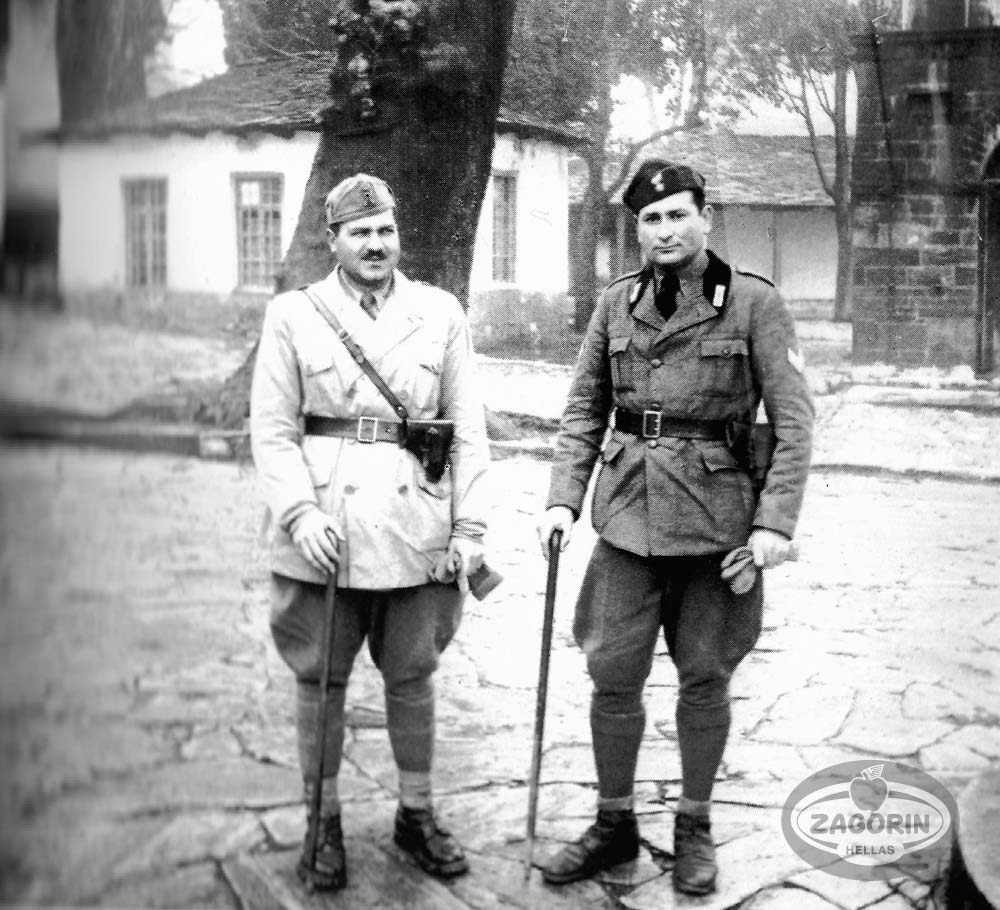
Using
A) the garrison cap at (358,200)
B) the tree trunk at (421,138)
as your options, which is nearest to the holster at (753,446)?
the garrison cap at (358,200)

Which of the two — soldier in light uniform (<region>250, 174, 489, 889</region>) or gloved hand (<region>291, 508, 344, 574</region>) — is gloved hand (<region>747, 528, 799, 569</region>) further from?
gloved hand (<region>291, 508, 344, 574</region>)

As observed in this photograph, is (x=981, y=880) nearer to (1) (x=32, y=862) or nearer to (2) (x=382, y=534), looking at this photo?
(2) (x=382, y=534)

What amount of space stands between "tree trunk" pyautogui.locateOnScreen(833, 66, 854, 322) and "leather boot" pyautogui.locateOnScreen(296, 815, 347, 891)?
7.21 feet

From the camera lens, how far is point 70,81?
333 centimetres

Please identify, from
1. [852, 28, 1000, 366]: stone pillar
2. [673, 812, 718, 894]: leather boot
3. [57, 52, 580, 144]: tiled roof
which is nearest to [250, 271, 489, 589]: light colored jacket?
[57, 52, 580, 144]: tiled roof

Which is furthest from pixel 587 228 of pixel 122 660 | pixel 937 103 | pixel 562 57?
pixel 122 660

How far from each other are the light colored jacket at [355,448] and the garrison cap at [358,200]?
0.18m

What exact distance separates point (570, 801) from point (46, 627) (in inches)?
60.0

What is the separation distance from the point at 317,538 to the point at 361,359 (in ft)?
1.52

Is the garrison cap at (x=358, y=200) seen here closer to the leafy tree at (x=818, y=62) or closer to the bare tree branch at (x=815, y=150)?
the leafy tree at (x=818, y=62)

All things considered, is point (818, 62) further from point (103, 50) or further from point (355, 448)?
point (103, 50)

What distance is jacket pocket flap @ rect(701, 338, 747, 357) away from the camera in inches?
137

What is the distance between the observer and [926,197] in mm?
4312

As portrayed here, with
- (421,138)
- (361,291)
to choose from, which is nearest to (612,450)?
(361,291)
